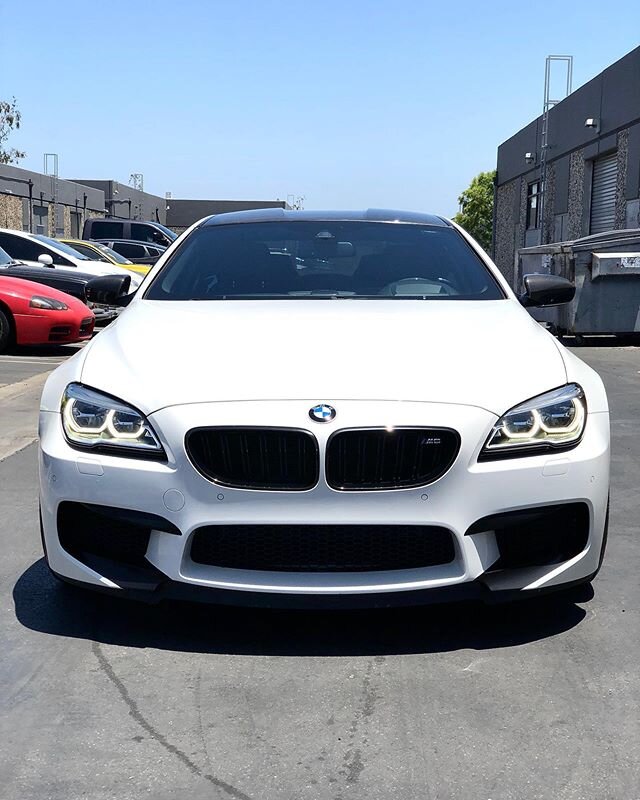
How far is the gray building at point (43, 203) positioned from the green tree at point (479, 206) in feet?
110

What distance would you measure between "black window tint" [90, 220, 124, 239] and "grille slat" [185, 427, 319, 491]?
2479 cm

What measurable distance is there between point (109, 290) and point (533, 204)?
124 feet

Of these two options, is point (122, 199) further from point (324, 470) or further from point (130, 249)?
point (324, 470)

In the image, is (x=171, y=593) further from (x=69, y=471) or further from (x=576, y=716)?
(x=576, y=716)

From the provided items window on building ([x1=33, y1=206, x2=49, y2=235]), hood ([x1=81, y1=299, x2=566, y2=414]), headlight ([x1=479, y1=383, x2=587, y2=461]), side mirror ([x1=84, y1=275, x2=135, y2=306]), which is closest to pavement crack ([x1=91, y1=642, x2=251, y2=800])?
hood ([x1=81, y1=299, x2=566, y2=414])

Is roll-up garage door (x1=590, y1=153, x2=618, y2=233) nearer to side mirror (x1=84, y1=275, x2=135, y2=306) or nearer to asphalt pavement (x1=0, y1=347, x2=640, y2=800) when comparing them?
side mirror (x1=84, y1=275, x2=135, y2=306)

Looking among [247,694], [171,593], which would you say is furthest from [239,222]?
[247,694]

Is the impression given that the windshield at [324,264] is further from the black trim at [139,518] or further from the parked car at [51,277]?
the parked car at [51,277]

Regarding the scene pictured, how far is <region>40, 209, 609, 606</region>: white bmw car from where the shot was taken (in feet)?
10.2

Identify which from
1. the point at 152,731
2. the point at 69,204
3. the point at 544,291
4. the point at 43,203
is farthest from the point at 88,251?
the point at 69,204

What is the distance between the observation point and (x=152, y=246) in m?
25.3

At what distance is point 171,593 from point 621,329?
13.5m

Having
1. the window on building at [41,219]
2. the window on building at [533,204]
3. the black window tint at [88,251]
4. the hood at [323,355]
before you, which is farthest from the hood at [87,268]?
the window on building at [41,219]

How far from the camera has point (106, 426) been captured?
324cm
